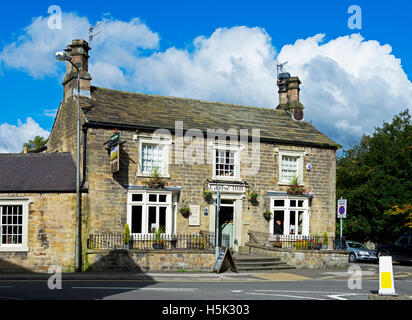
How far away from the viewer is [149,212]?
23812 millimetres

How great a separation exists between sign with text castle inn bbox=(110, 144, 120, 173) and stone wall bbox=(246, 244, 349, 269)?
7.73 meters

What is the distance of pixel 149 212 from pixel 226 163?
461 centimetres

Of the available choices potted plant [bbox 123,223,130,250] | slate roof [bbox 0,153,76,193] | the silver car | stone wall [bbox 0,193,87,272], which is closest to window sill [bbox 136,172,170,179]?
potted plant [bbox 123,223,130,250]

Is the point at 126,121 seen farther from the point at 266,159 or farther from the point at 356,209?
the point at 356,209

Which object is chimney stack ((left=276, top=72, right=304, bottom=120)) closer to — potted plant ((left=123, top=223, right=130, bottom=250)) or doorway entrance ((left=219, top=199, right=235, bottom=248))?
doorway entrance ((left=219, top=199, right=235, bottom=248))

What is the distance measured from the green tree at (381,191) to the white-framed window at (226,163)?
1253 cm

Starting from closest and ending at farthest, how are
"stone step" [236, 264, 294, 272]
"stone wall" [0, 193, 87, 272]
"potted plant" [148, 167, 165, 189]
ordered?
"stone wall" [0, 193, 87, 272], "stone step" [236, 264, 294, 272], "potted plant" [148, 167, 165, 189]

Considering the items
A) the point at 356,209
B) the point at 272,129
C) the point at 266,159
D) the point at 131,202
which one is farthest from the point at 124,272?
the point at 356,209

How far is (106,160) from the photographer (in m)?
23.0

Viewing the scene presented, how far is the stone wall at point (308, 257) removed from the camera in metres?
24.0

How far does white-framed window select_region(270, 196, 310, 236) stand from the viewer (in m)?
26.3

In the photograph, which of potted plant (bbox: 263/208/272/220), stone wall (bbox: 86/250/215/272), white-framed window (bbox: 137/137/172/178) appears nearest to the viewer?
stone wall (bbox: 86/250/215/272)

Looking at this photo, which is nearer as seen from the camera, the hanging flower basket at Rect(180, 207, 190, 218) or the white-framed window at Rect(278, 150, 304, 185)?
the hanging flower basket at Rect(180, 207, 190, 218)

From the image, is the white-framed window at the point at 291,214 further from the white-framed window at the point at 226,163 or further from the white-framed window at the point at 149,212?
the white-framed window at the point at 149,212
